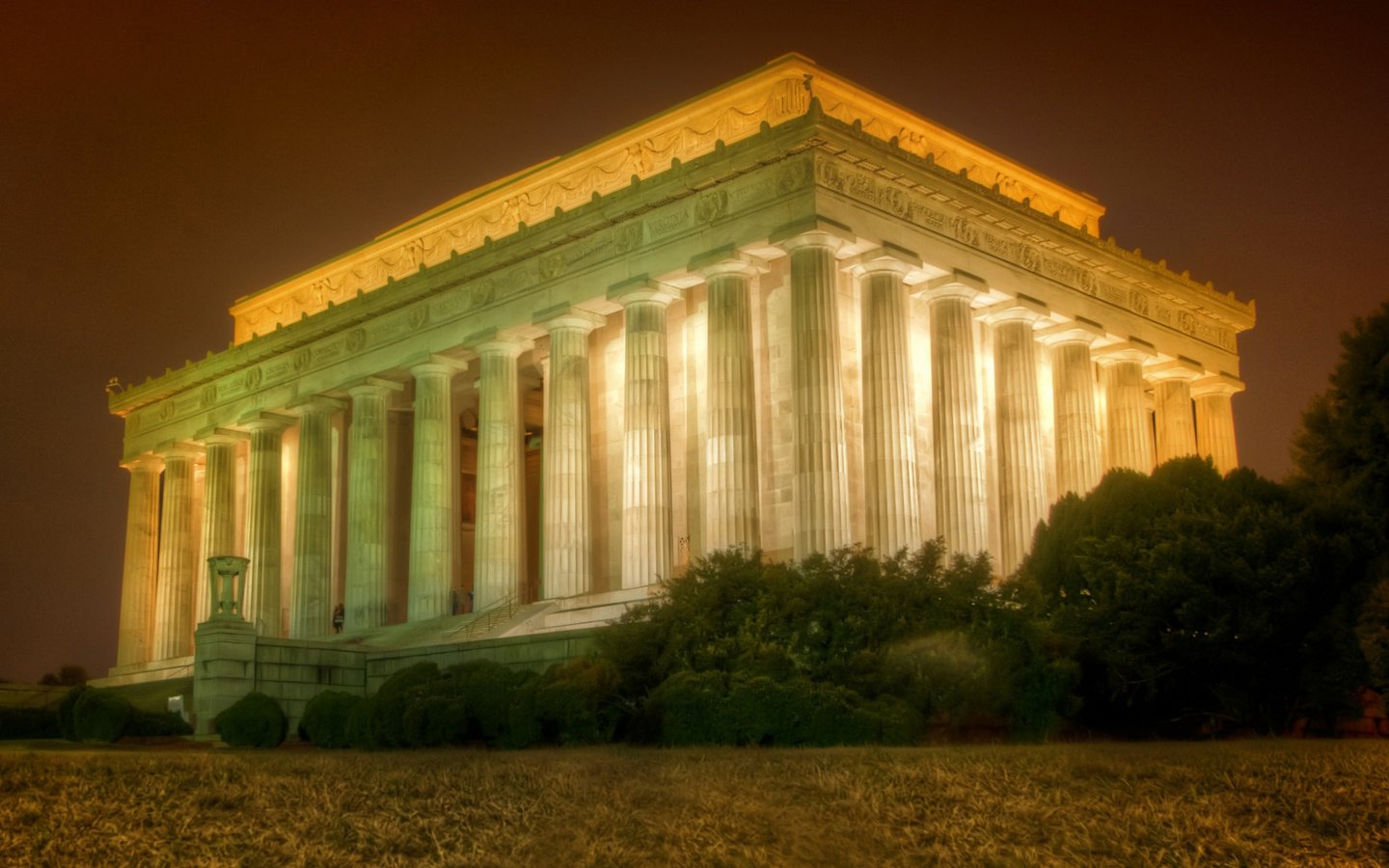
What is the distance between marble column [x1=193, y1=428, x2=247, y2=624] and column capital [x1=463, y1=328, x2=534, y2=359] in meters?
17.2

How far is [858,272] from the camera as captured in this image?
4588 cm

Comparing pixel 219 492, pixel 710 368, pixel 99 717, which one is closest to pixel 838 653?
pixel 710 368

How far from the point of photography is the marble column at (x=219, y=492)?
6444cm

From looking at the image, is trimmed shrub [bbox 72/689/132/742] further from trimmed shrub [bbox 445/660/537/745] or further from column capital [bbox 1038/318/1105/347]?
column capital [bbox 1038/318/1105/347]

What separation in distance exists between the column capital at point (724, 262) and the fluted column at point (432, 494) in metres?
13.5

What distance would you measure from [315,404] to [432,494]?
8.14 metres

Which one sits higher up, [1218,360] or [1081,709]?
[1218,360]

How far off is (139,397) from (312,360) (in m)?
14.2

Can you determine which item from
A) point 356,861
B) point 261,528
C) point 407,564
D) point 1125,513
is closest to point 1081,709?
point 1125,513

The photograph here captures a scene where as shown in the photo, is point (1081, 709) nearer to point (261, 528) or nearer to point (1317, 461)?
point (1317, 461)

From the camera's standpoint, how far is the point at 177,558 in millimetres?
67125

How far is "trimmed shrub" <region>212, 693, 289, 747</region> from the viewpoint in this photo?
104ft

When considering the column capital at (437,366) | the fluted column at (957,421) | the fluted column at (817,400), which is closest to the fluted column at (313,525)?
the column capital at (437,366)

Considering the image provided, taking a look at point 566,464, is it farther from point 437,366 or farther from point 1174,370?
point 1174,370
